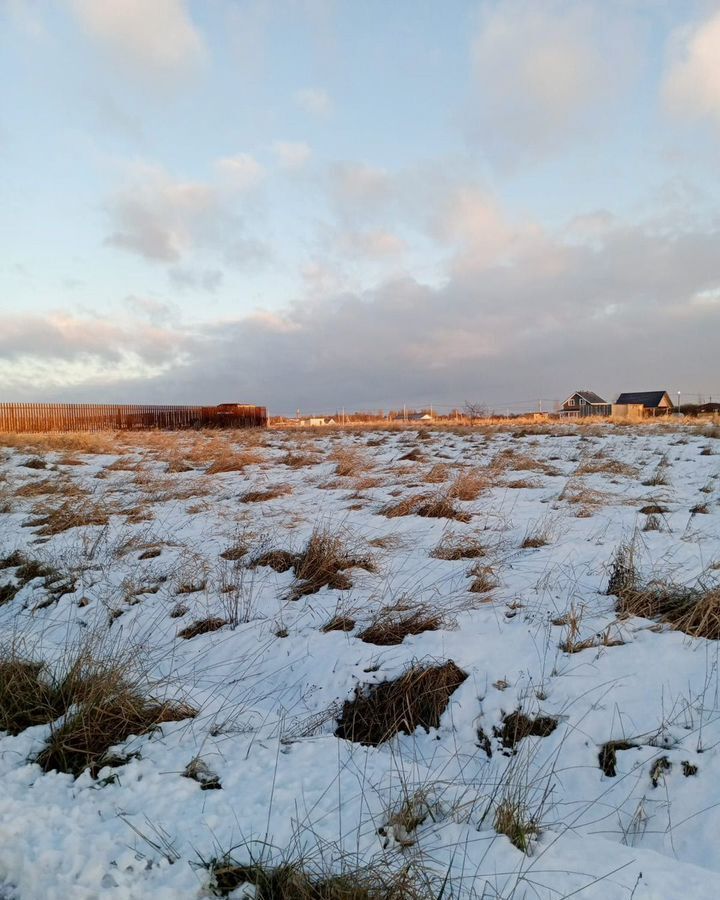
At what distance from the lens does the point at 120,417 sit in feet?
102

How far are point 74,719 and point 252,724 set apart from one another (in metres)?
0.71

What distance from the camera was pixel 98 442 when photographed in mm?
14680

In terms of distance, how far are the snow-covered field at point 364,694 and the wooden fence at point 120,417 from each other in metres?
24.6

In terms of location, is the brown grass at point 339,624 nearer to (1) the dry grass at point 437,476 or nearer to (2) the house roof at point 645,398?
(1) the dry grass at point 437,476

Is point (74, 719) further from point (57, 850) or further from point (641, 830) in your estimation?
point (641, 830)

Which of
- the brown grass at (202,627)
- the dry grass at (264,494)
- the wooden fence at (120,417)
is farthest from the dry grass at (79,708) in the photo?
the wooden fence at (120,417)

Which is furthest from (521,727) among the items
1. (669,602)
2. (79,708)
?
(79,708)

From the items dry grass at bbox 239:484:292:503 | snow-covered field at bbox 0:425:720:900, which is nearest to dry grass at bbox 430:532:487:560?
snow-covered field at bbox 0:425:720:900

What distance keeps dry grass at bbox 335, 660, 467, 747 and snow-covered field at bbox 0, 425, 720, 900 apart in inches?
1.7

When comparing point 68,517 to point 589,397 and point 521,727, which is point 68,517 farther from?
point 589,397

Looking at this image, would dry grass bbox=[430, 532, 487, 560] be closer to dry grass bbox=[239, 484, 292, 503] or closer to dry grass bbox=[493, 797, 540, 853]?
dry grass bbox=[493, 797, 540, 853]

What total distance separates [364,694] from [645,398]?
6496 centimetres

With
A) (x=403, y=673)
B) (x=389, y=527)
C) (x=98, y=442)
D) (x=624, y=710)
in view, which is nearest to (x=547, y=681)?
(x=624, y=710)

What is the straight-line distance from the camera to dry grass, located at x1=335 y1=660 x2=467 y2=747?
8.18 ft
